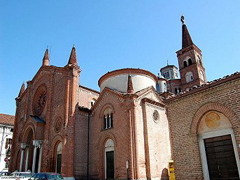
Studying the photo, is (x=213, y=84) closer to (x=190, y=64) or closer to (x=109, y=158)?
(x=109, y=158)

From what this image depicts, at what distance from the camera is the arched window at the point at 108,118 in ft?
70.2

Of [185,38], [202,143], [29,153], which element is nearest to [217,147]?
[202,143]

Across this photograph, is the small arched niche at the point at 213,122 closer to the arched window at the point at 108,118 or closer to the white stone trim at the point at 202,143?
the white stone trim at the point at 202,143

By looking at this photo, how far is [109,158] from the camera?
20.6 metres

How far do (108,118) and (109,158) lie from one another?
4.02 m

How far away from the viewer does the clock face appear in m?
27.9

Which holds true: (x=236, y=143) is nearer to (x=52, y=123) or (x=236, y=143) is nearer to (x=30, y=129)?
(x=52, y=123)

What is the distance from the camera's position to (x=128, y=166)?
17.8 meters

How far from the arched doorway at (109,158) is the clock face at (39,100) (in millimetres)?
11481

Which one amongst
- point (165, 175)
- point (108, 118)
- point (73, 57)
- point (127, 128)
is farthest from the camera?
point (73, 57)

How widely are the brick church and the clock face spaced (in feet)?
0.49

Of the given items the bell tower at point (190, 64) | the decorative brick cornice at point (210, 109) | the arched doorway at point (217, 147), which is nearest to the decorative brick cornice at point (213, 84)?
the decorative brick cornice at point (210, 109)

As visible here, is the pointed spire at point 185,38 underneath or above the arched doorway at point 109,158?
above

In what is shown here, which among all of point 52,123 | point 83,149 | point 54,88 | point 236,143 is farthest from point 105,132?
point 236,143
